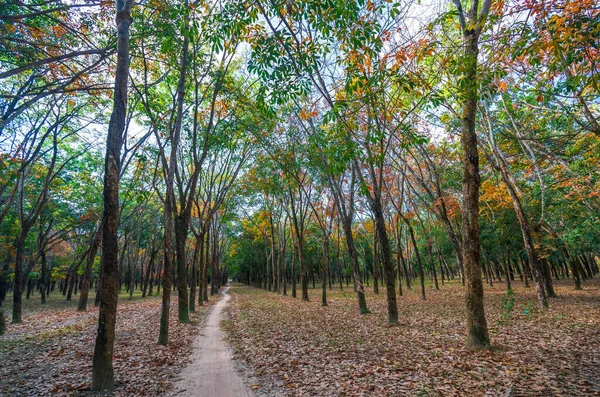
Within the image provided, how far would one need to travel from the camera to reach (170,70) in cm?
1316

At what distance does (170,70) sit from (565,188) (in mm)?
19982

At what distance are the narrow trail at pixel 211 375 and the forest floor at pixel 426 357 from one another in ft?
1.46

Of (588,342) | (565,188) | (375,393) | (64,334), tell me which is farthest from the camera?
(565,188)

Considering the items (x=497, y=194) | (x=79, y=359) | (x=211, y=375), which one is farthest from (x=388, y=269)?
(x=497, y=194)

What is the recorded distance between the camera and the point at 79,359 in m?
8.38

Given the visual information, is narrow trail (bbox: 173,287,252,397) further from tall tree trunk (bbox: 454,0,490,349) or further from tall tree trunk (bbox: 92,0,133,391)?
tall tree trunk (bbox: 454,0,490,349)

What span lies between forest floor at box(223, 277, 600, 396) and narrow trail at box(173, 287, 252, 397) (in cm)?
44

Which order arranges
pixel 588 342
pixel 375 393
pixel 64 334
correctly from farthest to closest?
pixel 64 334
pixel 588 342
pixel 375 393

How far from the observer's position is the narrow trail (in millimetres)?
5816

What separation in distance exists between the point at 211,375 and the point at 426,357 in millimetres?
5170

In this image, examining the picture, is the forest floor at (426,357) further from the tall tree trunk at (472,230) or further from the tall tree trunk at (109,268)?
the tall tree trunk at (109,268)

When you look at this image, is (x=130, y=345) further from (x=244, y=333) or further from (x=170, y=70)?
(x=170, y=70)

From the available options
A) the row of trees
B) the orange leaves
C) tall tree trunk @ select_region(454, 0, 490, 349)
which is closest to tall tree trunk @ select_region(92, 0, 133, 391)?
the row of trees

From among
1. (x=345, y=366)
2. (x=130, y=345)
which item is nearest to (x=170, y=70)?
(x=130, y=345)
